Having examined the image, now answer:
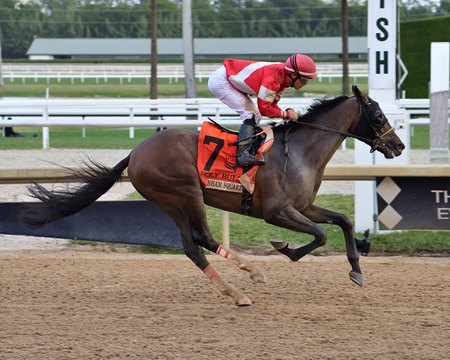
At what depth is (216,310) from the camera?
21.4 ft

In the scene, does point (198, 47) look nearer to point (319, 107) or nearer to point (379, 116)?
point (319, 107)

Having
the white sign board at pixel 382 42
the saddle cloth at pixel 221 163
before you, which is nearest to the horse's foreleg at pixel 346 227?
the saddle cloth at pixel 221 163

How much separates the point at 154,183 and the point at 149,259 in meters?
1.98

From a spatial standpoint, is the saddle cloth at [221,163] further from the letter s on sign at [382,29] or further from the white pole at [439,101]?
the white pole at [439,101]

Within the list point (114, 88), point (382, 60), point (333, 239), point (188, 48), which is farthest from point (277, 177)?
point (114, 88)

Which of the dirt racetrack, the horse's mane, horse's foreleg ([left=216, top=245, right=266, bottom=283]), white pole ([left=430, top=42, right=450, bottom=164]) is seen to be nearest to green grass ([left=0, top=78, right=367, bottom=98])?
white pole ([left=430, top=42, right=450, bottom=164])

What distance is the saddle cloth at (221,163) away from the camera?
673cm

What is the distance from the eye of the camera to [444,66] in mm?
9641

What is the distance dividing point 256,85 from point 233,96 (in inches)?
9.9

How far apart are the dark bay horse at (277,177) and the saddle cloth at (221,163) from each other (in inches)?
2.3

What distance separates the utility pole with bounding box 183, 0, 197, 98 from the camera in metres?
19.6

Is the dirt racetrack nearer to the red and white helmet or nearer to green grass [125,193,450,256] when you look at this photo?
green grass [125,193,450,256]

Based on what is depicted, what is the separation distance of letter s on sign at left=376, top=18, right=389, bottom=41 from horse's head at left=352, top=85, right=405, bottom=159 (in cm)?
254

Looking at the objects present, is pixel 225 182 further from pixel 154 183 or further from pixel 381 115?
pixel 381 115
